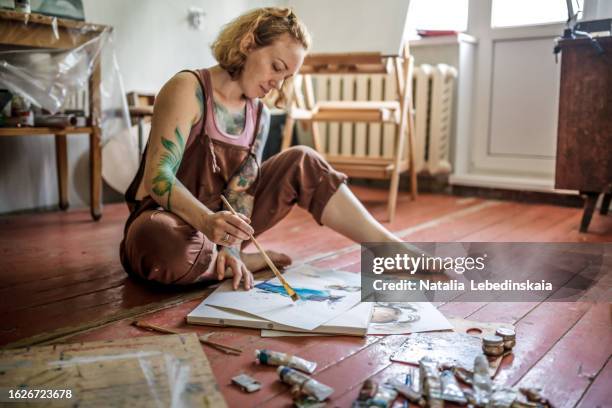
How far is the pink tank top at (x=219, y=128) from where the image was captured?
4.53 feet

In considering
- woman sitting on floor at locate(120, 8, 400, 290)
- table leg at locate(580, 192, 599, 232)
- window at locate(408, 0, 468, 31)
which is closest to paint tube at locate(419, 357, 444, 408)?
woman sitting on floor at locate(120, 8, 400, 290)

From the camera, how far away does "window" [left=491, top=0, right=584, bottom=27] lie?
282cm

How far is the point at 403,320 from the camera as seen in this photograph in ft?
3.86

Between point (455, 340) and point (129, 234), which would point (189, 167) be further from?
point (455, 340)

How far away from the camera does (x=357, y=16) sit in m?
2.51

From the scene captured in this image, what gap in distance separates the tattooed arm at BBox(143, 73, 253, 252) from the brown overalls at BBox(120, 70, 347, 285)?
48 millimetres

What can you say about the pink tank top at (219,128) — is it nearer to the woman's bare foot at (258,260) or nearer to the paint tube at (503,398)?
the woman's bare foot at (258,260)

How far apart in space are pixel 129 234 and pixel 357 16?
1532 mm

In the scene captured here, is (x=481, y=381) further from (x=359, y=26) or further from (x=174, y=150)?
(x=359, y=26)

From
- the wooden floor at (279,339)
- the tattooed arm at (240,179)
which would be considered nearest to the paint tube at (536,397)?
the wooden floor at (279,339)

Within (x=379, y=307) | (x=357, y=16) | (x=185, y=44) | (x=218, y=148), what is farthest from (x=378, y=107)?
(x=379, y=307)

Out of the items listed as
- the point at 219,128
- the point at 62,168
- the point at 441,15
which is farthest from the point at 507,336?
the point at 441,15

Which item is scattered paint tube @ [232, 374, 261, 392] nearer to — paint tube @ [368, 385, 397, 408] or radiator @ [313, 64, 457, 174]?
paint tube @ [368, 385, 397, 408]

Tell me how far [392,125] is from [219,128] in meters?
1.82
